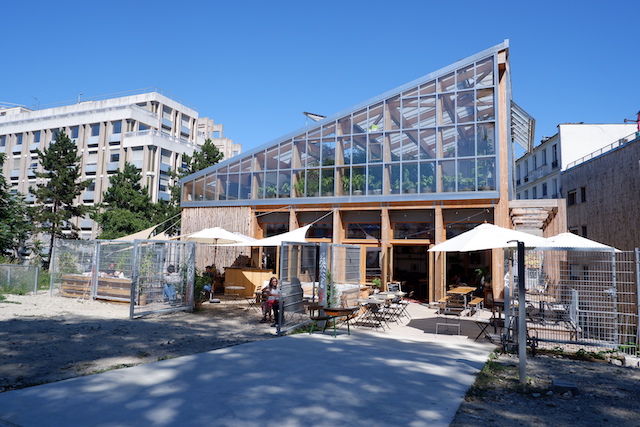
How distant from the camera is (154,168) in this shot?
49.3 metres

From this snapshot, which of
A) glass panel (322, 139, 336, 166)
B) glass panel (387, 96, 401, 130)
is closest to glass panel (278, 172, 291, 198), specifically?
glass panel (322, 139, 336, 166)

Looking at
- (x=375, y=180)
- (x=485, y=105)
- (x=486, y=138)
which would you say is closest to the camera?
(x=486, y=138)

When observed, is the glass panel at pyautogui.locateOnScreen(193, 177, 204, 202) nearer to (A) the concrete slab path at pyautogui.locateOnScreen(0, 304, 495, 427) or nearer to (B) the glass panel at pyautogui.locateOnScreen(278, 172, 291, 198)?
(B) the glass panel at pyautogui.locateOnScreen(278, 172, 291, 198)

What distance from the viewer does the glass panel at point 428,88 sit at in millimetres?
17703

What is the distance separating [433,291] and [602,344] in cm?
816

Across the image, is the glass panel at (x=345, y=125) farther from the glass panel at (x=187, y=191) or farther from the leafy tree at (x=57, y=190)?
the leafy tree at (x=57, y=190)

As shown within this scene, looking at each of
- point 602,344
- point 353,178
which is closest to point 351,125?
point 353,178

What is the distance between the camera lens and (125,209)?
2758 centimetres

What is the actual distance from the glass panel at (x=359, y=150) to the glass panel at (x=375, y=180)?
55cm

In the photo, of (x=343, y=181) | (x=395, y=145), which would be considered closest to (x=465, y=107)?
(x=395, y=145)

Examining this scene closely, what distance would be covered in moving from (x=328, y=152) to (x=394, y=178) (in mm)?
3113

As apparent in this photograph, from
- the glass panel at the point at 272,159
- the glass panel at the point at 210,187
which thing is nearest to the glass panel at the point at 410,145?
the glass panel at the point at 272,159

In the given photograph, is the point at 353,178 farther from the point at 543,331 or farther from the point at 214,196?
the point at 543,331

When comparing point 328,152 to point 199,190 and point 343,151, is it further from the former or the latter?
point 199,190
